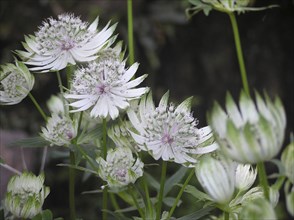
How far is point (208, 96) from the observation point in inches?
99.7

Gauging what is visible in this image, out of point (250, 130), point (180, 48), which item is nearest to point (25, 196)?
point (250, 130)

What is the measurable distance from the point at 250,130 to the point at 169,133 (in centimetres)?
25

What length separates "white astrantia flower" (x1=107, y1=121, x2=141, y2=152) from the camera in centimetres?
84

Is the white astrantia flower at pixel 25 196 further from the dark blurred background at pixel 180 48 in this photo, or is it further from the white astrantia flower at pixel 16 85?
the dark blurred background at pixel 180 48

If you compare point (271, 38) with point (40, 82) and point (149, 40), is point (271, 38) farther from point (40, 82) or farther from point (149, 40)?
point (40, 82)

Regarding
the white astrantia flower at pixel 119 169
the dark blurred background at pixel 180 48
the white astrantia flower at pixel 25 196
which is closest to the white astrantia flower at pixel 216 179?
the white astrantia flower at pixel 119 169

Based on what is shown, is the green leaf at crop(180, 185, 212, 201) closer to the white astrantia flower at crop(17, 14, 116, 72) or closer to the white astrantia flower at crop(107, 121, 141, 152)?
the white astrantia flower at crop(107, 121, 141, 152)

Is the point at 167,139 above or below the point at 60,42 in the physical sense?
below

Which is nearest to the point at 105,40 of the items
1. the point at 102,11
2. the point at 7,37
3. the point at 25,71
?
the point at 25,71

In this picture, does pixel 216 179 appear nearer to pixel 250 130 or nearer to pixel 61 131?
pixel 250 130

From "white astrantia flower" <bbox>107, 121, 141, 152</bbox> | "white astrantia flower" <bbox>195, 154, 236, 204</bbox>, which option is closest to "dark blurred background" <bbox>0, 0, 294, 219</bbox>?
"white astrantia flower" <bbox>107, 121, 141, 152</bbox>

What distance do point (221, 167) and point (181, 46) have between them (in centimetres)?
195

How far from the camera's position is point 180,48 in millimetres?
2562

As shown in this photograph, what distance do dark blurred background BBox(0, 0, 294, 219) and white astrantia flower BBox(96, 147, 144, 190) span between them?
1.41 metres
